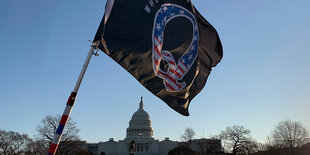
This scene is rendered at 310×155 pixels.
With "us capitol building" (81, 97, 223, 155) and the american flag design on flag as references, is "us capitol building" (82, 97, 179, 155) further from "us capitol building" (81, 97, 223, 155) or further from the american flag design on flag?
the american flag design on flag

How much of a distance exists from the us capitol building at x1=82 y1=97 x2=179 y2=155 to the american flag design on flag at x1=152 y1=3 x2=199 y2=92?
8845 centimetres

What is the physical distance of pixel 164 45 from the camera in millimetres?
6438

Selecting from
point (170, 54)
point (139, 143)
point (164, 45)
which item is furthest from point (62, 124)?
point (139, 143)

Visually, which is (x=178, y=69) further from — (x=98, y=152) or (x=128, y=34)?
(x=98, y=152)

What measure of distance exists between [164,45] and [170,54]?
34cm

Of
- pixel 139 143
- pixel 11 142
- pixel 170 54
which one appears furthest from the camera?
pixel 139 143

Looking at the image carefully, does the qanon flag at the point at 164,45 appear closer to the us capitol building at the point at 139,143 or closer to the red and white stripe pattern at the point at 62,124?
the red and white stripe pattern at the point at 62,124

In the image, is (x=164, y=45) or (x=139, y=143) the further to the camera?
(x=139, y=143)

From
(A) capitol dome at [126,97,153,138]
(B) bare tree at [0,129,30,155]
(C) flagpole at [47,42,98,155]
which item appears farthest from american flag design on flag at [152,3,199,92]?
(A) capitol dome at [126,97,153,138]

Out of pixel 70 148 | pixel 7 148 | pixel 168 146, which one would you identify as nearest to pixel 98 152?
Answer: pixel 168 146

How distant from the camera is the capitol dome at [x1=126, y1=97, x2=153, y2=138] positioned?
338ft

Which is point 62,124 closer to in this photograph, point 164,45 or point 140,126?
point 164,45

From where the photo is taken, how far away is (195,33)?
24.8 ft

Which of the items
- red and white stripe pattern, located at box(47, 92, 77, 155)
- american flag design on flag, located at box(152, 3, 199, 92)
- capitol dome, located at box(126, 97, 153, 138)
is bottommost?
red and white stripe pattern, located at box(47, 92, 77, 155)
